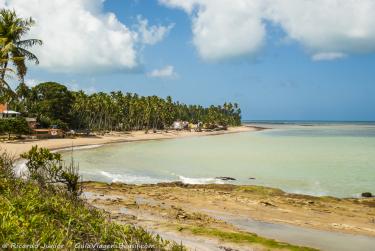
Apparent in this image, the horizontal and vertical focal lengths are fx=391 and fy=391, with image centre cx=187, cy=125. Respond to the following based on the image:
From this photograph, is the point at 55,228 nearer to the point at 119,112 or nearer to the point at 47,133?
the point at 47,133

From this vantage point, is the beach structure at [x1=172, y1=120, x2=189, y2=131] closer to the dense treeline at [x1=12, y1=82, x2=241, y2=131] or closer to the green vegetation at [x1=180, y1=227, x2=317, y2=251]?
the dense treeline at [x1=12, y1=82, x2=241, y2=131]

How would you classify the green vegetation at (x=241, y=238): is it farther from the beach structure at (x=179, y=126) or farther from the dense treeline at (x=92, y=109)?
the beach structure at (x=179, y=126)

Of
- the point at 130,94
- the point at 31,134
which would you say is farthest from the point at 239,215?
the point at 130,94

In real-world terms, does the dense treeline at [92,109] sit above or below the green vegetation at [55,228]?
above

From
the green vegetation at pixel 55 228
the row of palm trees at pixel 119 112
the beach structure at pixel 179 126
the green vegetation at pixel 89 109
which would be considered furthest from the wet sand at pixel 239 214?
the beach structure at pixel 179 126

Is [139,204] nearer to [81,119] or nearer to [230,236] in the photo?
[230,236]

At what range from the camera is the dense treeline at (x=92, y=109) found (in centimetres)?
8388

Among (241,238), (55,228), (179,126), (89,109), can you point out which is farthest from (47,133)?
(179,126)

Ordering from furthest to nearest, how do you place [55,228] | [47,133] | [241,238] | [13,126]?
[47,133], [13,126], [241,238], [55,228]

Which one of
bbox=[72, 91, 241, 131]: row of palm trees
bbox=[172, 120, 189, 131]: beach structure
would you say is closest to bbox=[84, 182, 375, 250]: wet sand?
bbox=[72, 91, 241, 131]: row of palm trees

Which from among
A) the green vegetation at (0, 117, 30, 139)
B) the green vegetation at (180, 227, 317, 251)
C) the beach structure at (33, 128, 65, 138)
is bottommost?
the green vegetation at (180, 227, 317, 251)

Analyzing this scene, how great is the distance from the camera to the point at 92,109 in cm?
10156

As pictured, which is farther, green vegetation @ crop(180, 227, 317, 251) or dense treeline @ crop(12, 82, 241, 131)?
dense treeline @ crop(12, 82, 241, 131)

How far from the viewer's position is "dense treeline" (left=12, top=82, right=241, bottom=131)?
8388 centimetres
